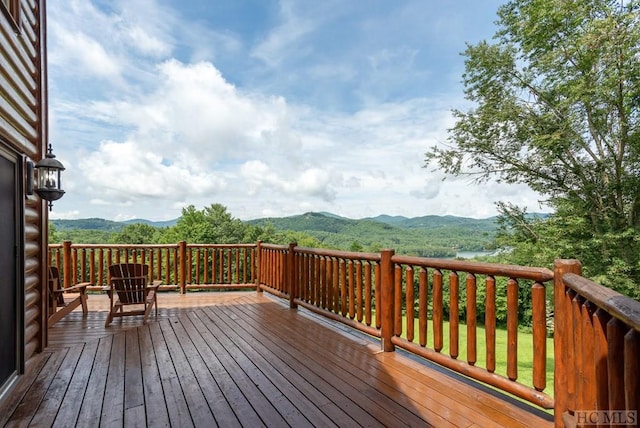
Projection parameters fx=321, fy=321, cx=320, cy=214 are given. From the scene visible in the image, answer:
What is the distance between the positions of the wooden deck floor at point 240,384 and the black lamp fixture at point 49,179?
62.2 inches

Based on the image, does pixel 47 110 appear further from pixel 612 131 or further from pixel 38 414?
pixel 612 131

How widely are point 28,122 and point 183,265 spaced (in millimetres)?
3893

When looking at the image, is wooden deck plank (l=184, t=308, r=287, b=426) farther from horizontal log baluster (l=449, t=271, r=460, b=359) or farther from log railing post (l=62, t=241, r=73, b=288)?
log railing post (l=62, t=241, r=73, b=288)

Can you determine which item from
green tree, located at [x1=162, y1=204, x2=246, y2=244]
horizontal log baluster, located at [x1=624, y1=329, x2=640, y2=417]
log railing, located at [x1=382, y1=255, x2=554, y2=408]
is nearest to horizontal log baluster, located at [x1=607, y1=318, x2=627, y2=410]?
horizontal log baluster, located at [x1=624, y1=329, x2=640, y2=417]

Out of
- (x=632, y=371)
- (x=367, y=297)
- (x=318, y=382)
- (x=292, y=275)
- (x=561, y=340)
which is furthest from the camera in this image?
(x=292, y=275)

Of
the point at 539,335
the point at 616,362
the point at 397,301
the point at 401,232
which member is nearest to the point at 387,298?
the point at 397,301

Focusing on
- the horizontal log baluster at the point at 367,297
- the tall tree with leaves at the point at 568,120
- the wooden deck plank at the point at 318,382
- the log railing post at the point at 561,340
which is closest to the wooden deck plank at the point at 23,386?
the wooden deck plank at the point at 318,382

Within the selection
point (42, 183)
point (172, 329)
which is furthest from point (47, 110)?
point (172, 329)

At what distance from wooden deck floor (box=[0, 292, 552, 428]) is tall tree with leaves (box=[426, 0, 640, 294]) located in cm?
930

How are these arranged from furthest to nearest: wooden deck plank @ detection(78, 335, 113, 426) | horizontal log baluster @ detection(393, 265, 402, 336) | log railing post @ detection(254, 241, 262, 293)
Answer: log railing post @ detection(254, 241, 262, 293)
horizontal log baluster @ detection(393, 265, 402, 336)
wooden deck plank @ detection(78, 335, 113, 426)

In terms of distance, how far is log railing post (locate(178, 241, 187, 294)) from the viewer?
6.32 metres

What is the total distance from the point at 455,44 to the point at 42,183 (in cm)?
1355

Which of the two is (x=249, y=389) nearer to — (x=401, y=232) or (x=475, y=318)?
(x=475, y=318)

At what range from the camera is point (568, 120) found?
9648 millimetres
